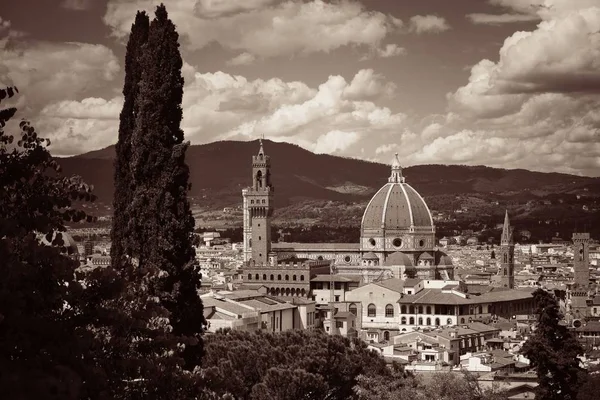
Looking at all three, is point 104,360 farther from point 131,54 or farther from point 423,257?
point 423,257

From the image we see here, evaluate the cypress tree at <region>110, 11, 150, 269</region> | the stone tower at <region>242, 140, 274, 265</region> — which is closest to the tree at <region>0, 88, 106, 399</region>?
the cypress tree at <region>110, 11, 150, 269</region>

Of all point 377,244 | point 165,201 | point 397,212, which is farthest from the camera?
point 397,212

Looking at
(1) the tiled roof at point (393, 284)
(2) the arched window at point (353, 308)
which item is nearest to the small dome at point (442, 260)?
(1) the tiled roof at point (393, 284)

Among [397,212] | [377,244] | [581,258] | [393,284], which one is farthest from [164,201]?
[581,258]

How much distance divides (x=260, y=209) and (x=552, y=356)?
290ft

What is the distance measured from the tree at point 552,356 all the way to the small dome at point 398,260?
75.5 meters

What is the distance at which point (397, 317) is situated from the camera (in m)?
98.7

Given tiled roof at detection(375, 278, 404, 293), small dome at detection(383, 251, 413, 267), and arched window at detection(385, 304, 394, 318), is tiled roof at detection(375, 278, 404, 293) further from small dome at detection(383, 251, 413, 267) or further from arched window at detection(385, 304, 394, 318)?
small dome at detection(383, 251, 413, 267)

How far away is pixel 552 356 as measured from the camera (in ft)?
128

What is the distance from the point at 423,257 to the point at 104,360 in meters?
104

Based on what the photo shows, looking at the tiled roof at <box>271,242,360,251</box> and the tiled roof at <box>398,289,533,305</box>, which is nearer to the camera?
the tiled roof at <box>398,289,533,305</box>

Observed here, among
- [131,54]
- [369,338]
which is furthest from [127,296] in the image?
[369,338]

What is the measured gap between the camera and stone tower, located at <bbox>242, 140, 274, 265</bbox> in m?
124

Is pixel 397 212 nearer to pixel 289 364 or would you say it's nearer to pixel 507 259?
pixel 507 259
